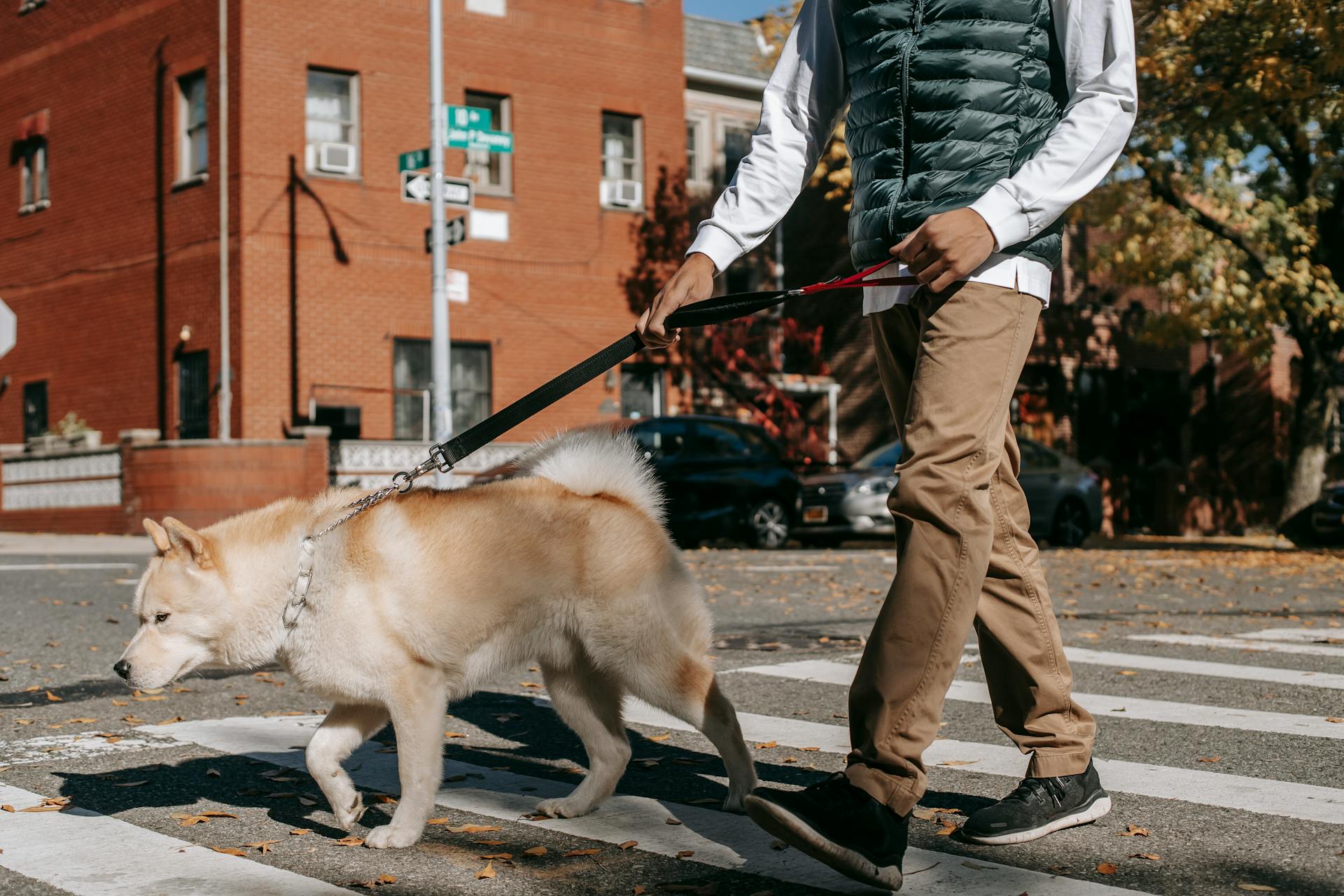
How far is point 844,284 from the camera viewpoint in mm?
3631

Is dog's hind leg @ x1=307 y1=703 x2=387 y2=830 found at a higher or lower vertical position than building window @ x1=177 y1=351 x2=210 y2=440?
lower

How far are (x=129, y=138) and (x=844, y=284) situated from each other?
22.5 metres

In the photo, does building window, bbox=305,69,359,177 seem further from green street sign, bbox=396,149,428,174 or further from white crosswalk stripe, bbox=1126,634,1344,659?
white crosswalk stripe, bbox=1126,634,1344,659

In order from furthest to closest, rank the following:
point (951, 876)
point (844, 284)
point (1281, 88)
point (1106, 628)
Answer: point (1281, 88) → point (1106, 628) → point (844, 284) → point (951, 876)

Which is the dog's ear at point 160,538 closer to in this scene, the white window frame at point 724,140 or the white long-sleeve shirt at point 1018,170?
the white long-sleeve shirt at point 1018,170

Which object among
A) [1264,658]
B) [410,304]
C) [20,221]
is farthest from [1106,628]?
[20,221]

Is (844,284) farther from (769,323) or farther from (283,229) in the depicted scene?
(769,323)

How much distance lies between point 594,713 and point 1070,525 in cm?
1710

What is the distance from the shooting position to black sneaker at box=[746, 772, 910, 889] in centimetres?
316

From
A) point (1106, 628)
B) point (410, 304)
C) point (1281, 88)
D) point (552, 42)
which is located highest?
point (552, 42)

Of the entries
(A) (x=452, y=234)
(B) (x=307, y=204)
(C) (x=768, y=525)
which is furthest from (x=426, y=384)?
(C) (x=768, y=525)

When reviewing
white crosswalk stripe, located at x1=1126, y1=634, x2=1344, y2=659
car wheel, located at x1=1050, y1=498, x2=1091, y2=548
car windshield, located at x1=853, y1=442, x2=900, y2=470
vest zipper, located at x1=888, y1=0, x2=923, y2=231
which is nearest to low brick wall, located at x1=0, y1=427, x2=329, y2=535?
car windshield, located at x1=853, y1=442, x2=900, y2=470

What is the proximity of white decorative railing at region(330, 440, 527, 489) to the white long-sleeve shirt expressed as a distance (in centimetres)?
1679

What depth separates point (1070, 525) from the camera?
804 inches
